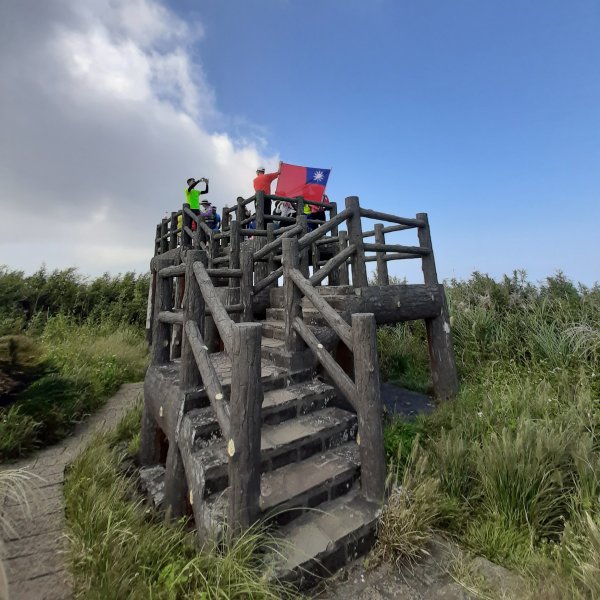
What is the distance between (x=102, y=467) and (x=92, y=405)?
109 inches

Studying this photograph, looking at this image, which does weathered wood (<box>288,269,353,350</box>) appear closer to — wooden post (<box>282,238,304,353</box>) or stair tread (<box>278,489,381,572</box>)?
wooden post (<box>282,238,304,353</box>)

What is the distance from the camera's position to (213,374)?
2.73 m

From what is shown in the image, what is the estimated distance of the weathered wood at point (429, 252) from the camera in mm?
5652

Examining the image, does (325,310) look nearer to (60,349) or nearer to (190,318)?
(190,318)

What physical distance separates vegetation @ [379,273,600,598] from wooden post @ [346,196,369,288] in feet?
6.37

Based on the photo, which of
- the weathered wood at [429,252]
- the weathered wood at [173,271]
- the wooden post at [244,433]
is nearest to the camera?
the wooden post at [244,433]

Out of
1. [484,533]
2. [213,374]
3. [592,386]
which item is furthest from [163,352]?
[592,386]

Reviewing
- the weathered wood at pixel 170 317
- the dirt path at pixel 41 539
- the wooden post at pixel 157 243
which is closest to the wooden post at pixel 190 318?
the weathered wood at pixel 170 317

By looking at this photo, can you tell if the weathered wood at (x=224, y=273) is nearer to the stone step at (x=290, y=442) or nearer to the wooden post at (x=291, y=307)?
the wooden post at (x=291, y=307)

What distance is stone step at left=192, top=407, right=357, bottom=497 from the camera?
258cm

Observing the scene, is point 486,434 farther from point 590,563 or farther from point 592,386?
point 592,386

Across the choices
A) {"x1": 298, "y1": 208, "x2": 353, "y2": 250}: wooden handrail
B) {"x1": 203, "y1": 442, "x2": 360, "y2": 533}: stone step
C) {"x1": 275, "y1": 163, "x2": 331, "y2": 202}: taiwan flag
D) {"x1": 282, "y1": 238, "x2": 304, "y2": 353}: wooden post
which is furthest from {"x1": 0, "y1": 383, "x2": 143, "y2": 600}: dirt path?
{"x1": 275, "y1": 163, "x2": 331, "y2": 202}: taiwan flag

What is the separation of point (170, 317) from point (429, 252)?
4.20 meters

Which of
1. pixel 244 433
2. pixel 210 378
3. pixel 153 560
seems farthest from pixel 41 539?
pixel 244 433
